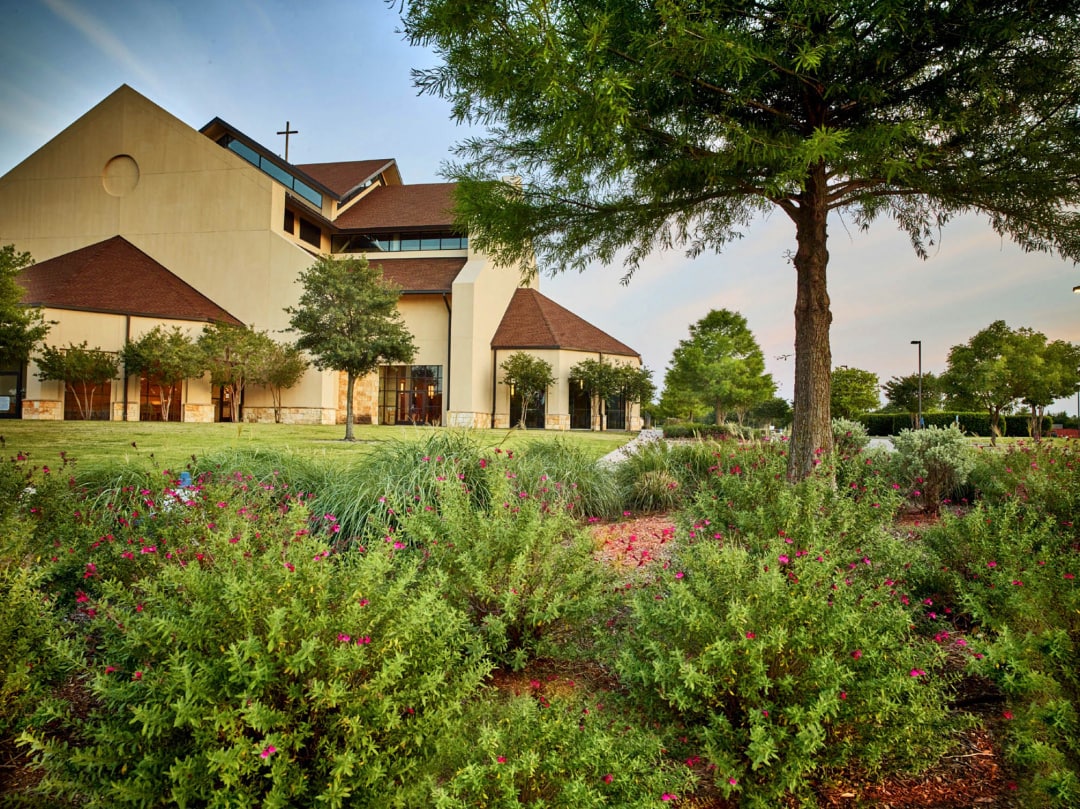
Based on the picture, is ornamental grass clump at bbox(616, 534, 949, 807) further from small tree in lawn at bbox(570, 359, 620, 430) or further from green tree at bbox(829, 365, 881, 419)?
green tree at bbox(829, 365, 881, 419)

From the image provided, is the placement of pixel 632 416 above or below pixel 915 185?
below

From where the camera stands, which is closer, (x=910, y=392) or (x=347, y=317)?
(x=347, y=317)

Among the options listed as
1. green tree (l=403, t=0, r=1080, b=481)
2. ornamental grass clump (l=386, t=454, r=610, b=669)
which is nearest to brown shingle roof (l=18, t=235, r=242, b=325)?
green tree (l=403, t=0, r=1080, b=481)

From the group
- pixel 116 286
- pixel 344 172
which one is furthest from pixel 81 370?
pixel 344 172

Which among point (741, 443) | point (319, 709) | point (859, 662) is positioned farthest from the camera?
point (741, 443)

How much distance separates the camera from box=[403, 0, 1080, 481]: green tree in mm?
3602

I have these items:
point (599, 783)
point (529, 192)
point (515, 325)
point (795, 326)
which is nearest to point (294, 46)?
point (529, 192)

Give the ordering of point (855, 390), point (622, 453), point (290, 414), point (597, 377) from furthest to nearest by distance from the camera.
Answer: point (855, 390) < point (597, 377) < point (290, 414) < point (622, 453)

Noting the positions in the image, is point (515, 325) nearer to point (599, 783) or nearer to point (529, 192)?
point (529, 192)

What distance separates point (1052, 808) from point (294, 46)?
27.4 feet

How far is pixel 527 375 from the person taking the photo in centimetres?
2684

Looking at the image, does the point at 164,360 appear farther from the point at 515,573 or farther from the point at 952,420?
the point at 952,420

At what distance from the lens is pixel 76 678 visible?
2795 millimetres

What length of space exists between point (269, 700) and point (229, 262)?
28.0 metres
